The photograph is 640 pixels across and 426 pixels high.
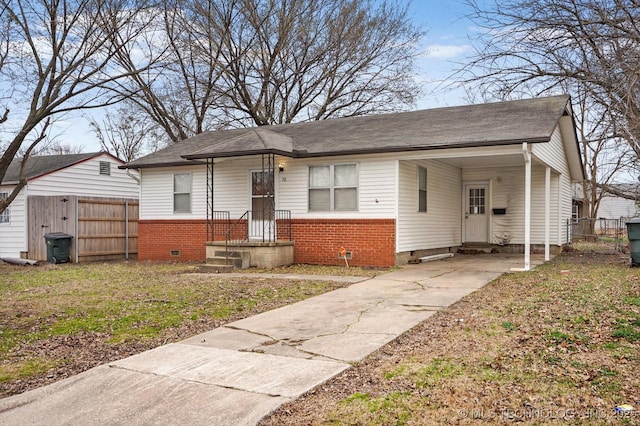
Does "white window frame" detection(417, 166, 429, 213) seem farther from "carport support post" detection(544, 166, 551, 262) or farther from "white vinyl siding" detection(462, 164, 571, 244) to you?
"white vinyl siding" detection(462, 164, 571, 244)

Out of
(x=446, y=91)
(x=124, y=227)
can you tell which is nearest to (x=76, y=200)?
(x=124, y=227)

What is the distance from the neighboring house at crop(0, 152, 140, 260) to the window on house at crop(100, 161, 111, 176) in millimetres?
40

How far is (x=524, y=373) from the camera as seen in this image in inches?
180

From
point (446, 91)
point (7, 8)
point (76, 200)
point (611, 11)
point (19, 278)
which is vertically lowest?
point (19, 278)

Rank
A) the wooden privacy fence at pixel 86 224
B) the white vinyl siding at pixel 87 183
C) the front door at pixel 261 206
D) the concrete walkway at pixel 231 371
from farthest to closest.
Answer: the white vinyl siding at pixel 87 183
the wooden privacy fence at pixel 86 224
the front door at pixel 261 206
the concrete walkway at pixel 231 371

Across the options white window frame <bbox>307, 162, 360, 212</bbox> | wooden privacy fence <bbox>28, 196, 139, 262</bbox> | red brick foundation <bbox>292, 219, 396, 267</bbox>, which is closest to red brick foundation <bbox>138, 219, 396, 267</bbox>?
red brick foundation <bbox>292, 219, 396, 267</bbox>

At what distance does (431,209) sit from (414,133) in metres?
2.56

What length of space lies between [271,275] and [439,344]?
689 centimetres

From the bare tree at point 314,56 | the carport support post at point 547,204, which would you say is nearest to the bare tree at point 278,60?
the bare tree at point 314,56

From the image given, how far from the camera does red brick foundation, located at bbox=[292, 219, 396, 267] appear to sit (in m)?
13.2

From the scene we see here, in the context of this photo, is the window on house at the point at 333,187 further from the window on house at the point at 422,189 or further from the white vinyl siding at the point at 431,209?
the window on house at the point at 422,189

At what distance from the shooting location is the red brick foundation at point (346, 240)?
43.3 feet

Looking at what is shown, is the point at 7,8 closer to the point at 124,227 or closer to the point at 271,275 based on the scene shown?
the point at 124,227

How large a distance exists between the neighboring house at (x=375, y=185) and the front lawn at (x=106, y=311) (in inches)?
74.9
